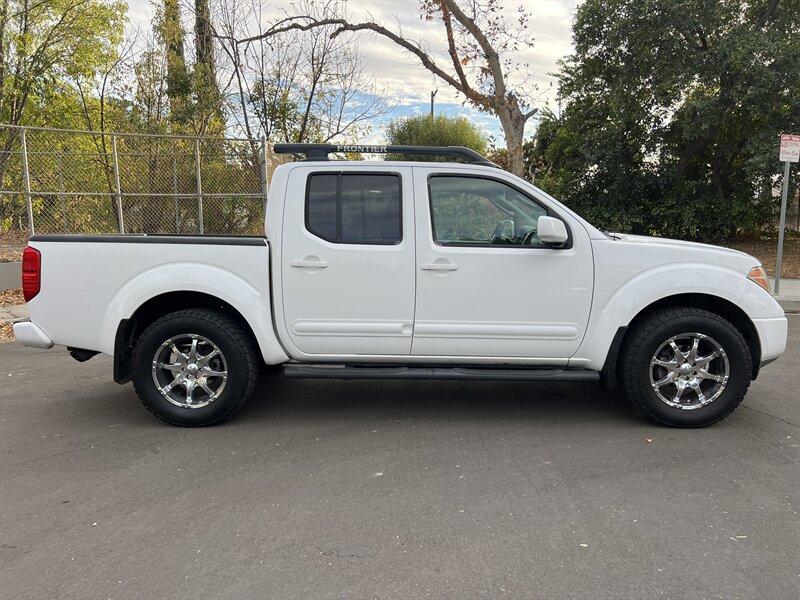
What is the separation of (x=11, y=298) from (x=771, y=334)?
1071 centimetres

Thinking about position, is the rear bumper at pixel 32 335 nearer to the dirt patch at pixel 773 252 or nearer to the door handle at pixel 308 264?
the door handle at pixel 308 264

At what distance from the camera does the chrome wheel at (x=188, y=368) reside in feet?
14.9

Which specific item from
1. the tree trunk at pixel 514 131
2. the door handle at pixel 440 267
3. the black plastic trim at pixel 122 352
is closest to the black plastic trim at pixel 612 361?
the door handle at pixel 440 267

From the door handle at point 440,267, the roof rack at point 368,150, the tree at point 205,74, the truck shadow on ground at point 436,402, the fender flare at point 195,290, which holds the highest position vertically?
the tree at point 205,74

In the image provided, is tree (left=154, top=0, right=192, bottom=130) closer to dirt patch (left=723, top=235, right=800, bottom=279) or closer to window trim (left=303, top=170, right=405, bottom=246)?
window trim (left=303, top=170, right=405, bottom=246)

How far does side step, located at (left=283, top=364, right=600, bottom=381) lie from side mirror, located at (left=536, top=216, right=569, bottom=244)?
3.14 ft

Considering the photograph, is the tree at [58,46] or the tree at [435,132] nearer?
the tree at [58,46]

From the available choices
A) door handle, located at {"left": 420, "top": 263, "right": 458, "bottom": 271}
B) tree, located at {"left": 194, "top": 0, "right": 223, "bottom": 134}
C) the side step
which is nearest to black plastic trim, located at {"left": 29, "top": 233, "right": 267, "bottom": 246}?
the side step

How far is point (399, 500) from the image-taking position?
3424 millimetres

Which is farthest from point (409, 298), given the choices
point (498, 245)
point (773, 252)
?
point (773, 252)

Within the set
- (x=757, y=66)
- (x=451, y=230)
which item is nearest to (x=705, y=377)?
(x=451, y=230)

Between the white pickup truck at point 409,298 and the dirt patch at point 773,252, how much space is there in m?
11.3

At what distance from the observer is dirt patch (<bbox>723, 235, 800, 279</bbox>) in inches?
569

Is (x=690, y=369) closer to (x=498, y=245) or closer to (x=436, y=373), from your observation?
(x=498, y=245)
